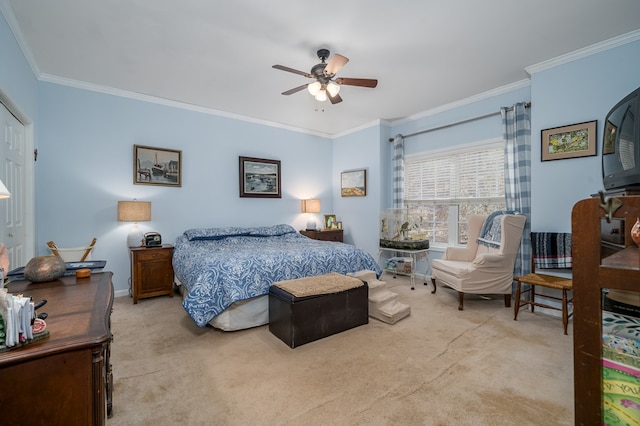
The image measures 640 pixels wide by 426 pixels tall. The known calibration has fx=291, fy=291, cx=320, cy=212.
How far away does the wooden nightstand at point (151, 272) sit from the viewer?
142 inches

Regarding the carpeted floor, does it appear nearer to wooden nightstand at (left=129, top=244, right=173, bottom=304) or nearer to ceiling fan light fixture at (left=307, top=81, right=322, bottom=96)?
wooden nightstand at (left=129, top=244, right=173, bottom=304)

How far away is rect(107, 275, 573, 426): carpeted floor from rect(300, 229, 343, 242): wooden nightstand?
242cm

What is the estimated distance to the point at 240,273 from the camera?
2766 millimetres

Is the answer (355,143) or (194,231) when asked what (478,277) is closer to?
(355,143)

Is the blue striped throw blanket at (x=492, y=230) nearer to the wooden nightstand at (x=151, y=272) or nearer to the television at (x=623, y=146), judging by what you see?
the television at (x=623, y=146)

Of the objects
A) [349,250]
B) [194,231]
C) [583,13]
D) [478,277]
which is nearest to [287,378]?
[349,250]

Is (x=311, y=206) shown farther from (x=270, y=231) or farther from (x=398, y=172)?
(x=398, y=172)

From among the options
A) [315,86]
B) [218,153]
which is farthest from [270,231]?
[315,86]

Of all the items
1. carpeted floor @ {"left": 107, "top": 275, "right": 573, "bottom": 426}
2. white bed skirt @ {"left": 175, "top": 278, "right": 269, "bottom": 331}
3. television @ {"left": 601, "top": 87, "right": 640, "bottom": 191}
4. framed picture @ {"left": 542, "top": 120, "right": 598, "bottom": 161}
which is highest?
framed picture @ {"left": 542, "top": 120, "right": 598, "bottom": 161}

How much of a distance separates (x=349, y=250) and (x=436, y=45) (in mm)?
2365

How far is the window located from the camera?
4.09 m

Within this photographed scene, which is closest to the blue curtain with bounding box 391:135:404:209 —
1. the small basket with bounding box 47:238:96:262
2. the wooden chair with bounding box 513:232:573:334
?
the wooden chair with bounding box 513:232:573:334

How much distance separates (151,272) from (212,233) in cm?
91

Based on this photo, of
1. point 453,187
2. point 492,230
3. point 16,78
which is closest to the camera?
point 16,78
